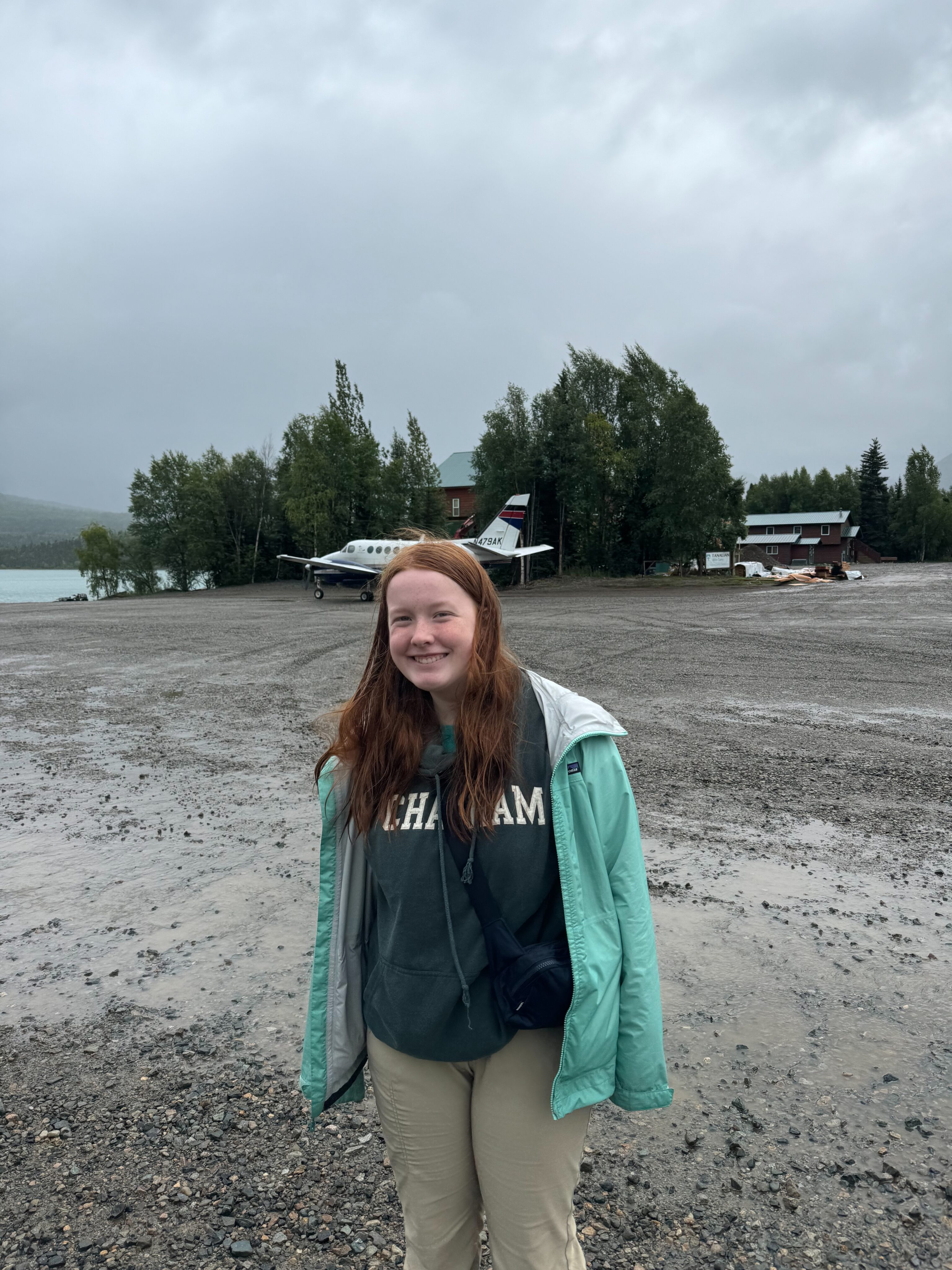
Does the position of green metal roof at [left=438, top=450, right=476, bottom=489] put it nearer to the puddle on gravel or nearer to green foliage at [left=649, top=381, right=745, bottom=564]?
green foliage at [left=649, top=381, right=745, bottom=564]

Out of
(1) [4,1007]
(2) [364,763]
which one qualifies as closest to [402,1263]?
(2) [364,763]

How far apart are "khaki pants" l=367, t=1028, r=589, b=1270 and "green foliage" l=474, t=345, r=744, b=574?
43930mm

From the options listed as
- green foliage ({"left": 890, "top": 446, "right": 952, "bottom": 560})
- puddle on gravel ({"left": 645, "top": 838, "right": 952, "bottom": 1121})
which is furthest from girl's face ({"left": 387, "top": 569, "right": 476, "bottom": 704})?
green foliage ({"left": 890, "top": 446, "right": 952, "bottom": 560})

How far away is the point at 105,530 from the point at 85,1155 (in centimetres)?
7555

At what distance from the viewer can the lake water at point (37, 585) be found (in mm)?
57188

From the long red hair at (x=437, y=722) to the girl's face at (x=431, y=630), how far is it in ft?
0.10

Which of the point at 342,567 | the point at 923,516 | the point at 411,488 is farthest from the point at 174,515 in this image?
the point at 923,516

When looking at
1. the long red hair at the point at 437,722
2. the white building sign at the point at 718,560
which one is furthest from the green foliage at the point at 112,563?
the long red hair at the point at 437,722

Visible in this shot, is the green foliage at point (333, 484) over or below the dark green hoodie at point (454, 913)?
over

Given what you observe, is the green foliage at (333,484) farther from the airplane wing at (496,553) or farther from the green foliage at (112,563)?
the green foliage at (112,563)

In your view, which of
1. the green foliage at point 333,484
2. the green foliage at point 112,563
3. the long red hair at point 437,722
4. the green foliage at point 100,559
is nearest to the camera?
the long red hair at point 437,722

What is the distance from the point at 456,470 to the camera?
2844 inches

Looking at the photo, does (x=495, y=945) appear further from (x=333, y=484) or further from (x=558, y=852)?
(x=333, y=484)

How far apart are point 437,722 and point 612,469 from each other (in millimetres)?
45847
